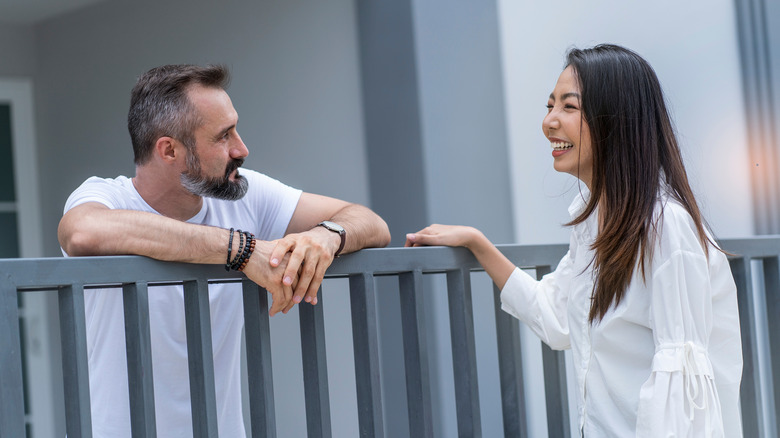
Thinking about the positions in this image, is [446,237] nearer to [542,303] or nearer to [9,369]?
[542,303]

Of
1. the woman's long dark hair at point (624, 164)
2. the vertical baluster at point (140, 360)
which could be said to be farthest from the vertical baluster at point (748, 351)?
the vertical baluster at point (140, 360)

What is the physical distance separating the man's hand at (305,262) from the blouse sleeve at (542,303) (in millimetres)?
517

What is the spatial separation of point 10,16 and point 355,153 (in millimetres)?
2393

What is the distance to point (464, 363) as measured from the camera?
1.65 m

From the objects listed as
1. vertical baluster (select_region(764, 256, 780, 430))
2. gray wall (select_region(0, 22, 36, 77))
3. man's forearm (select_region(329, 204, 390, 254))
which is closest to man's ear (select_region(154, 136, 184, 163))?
man's forearm (select_region(329, 204, 390, 254))

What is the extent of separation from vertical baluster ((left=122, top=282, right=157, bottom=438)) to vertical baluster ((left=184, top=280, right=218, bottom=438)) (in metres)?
0.08

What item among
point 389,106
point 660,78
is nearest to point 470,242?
point 389,106

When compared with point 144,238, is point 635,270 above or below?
below

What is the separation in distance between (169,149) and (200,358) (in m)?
0.69

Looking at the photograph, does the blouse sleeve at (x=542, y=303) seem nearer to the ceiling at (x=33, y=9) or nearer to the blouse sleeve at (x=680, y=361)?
the blouse sleeve at (x=680, y=361)

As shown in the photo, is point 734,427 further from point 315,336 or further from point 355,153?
point 355,153

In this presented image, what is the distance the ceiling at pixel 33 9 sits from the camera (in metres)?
4.39

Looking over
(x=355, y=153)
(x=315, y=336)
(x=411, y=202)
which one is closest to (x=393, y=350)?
(x=411, y=202)

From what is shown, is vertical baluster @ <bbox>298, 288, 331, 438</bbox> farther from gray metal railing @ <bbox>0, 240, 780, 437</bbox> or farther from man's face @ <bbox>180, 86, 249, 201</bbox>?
man's face @ <bbox>180, 86, 249, 201</bbox>
